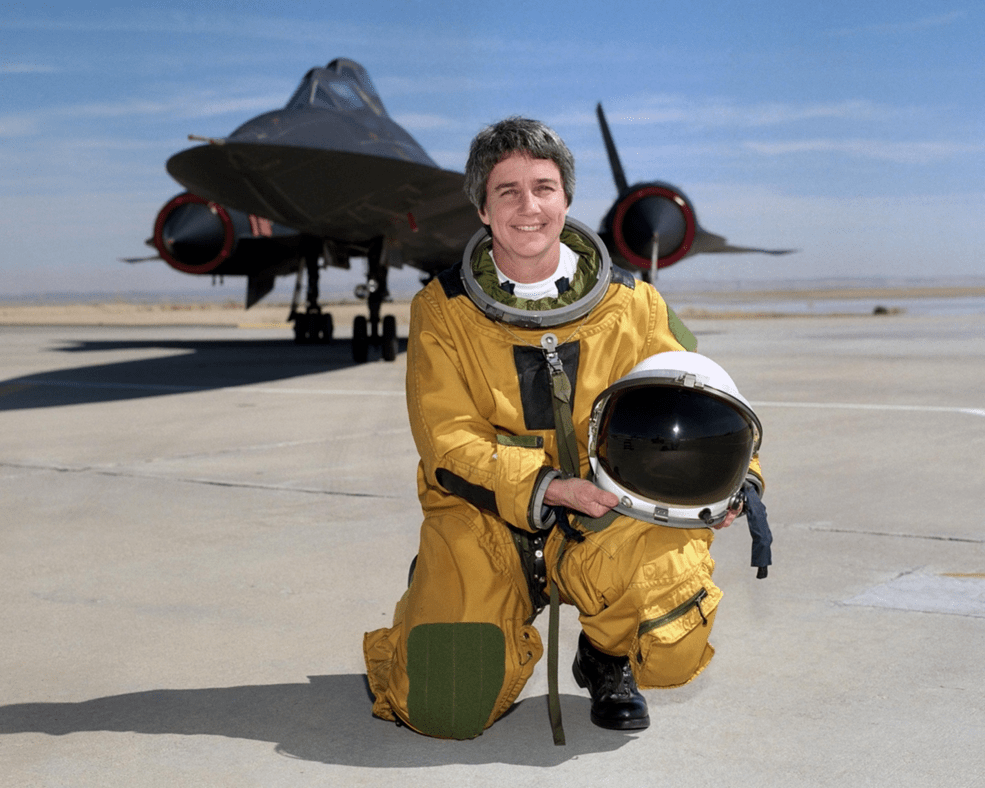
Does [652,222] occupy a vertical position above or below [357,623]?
above

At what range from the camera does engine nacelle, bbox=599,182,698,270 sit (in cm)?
1608

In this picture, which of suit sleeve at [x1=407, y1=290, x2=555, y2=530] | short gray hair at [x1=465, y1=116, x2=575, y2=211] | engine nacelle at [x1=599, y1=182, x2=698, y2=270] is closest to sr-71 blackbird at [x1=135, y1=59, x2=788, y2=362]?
engine nacelle at [x1=599, y1=182, x2=698, y2=270]

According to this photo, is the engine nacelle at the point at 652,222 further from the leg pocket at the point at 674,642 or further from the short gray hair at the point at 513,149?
the leg pocket at the point at 674,642

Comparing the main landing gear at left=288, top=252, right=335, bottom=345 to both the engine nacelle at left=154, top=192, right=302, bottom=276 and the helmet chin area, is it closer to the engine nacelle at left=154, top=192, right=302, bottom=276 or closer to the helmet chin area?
the engine nacelle at left=154, top=192, right=302, bottom=276

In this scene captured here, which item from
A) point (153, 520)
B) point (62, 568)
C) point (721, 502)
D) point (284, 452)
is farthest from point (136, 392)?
point (721, 502)

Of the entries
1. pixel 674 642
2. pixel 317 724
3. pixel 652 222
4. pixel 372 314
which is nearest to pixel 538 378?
pixel 674 642

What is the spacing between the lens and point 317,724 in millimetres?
2789

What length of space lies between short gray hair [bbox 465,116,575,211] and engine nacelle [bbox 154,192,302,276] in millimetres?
14501

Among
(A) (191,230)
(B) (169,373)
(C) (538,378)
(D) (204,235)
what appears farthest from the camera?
(D) (204,235)

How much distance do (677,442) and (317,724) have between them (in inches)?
47.2

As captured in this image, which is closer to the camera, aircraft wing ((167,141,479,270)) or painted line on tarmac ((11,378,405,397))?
aircraft wing ((167,141,479,270))

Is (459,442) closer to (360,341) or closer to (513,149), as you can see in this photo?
(513,149)

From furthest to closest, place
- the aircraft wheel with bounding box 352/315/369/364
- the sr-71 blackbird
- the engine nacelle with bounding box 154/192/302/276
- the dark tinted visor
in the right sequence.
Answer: the engine nacelle with bounding box 154/192/302/276 < the aircraft wheel with bounding box 352/315/369/364 < the sr-71 blackbird < the dark tinted visor

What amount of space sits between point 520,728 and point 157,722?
0.95m
